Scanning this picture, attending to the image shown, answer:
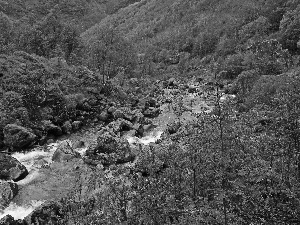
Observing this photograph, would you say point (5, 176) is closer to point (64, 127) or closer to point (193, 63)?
Answer: point (64, 127)

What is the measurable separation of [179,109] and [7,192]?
19.0 m

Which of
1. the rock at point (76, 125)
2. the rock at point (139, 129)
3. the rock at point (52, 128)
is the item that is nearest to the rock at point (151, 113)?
the rock at point (139, 129)

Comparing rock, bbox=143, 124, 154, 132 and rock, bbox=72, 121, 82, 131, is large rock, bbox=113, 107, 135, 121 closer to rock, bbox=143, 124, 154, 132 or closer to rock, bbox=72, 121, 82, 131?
rock, bbox=143, 124, 154, 132

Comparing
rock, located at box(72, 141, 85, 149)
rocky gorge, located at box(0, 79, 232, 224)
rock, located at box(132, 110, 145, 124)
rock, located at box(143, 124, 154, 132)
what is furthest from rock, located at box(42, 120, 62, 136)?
rock, located at box(143, 124, 154, 132)

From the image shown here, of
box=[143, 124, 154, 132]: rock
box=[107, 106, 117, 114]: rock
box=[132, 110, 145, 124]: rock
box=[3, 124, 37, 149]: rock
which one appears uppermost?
box=[3, 124, 37, 149]: rock

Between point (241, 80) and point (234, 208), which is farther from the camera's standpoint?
point (241, 80)

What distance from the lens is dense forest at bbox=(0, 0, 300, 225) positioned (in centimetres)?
1230

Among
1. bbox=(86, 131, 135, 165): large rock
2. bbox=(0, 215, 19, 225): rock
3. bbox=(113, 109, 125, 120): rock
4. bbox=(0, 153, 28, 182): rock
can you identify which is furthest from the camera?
bbox=(113, 109, 125, 120): rock

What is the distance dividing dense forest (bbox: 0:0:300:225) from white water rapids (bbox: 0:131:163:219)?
3.68 ft

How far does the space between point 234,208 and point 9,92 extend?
23592mm

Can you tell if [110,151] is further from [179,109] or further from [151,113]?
[179,109]

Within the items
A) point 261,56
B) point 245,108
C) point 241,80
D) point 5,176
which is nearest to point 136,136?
point 245,108

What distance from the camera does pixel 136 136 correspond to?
1099 inches

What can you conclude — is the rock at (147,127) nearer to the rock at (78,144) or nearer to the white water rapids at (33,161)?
the white water rapids at (33,161)
